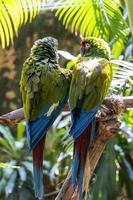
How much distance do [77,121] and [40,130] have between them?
0.07m

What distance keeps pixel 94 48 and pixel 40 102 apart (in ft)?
0.54

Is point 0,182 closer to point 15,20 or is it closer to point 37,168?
point 15,20

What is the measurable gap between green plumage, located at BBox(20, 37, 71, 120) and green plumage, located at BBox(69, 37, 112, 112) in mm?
24

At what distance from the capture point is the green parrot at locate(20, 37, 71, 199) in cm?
99

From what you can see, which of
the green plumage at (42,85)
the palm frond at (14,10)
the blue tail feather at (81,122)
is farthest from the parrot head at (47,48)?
the palm frond at (14,10)

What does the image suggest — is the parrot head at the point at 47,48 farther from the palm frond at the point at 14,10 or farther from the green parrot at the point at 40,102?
the palm frond at the point at 14,10

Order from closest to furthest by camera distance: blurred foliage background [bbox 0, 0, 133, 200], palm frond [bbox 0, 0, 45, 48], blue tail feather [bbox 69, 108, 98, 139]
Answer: blue tail feather [bbox 69, 108, 98, 139] → palm frond [bbox 0, 0, 45, 48] → blurred foliage background [bbox 0, 0, 133, 200]

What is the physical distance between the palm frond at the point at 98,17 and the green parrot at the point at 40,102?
584 mm

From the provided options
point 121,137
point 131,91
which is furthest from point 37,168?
point 121,137

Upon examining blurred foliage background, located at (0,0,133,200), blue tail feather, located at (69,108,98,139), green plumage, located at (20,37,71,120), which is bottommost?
blurred foliage background, located at (0,0,133,200)

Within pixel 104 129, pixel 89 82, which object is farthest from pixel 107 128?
pixel 89 82

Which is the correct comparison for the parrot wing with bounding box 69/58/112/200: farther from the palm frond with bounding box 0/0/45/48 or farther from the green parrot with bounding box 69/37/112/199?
the palm frond with bounding box 0/0/45/48

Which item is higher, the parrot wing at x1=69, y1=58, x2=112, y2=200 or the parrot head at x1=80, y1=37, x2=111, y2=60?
the parrot head at x1=80, y1=37, x2=111, y2=60

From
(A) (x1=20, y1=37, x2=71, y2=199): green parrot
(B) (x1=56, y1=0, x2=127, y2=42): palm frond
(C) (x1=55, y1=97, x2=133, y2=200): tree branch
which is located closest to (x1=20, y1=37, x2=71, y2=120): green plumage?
(A) (x1=20, y1=37, x2=71, y2=199): green parrot
